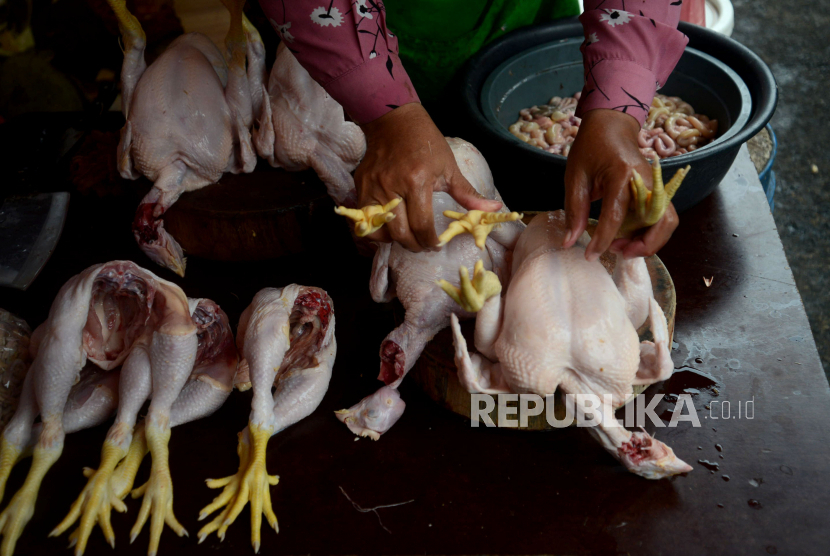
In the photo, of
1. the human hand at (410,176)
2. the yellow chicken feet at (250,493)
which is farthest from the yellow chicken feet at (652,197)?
the yellow chicken feet at (250,493)

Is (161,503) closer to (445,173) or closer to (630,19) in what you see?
(445,173)

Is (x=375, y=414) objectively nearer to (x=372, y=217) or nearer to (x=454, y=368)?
(x=454, y=368)

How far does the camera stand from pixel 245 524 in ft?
4.09

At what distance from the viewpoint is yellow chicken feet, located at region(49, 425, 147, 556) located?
1.20 meters

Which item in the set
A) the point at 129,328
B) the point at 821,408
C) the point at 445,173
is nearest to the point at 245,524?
the point at 129,328

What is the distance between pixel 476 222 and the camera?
1182 mm

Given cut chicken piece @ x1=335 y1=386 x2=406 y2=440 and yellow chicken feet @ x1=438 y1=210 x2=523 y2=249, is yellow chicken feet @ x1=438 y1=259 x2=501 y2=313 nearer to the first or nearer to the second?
yellow chicken feet @ x1=438 y1=210 x2=523 y2=249

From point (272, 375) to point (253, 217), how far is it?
1.94 feet

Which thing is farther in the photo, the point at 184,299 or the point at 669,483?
the point at 184,299

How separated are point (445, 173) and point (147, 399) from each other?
895 millimetres

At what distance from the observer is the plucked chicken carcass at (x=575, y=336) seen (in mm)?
1136

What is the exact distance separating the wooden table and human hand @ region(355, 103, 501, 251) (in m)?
0.45

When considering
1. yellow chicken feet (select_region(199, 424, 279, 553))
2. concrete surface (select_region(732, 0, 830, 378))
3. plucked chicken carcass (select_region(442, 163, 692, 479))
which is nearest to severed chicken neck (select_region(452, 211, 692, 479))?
Answer: plucked chicken carcass (select_region(442, 163, 692, 479))

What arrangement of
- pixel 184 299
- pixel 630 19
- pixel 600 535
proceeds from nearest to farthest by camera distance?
pixel 600 535
pixel 630 19
pixel 184 299
